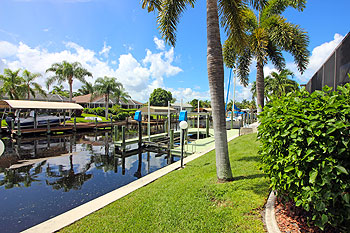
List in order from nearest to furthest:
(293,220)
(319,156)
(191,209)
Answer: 1. (319,156)
2. (293,220)
3. (191,209)

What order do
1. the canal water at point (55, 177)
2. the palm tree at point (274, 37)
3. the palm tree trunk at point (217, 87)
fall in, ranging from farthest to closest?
the palm tree at point (274, 37)
the canal water at point (55, 177)
the palm tree trunk at point (217, 87)

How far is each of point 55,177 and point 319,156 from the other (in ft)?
34.9

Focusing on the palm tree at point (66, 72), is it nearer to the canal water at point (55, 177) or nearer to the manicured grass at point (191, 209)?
the canal water at point (55, 177)

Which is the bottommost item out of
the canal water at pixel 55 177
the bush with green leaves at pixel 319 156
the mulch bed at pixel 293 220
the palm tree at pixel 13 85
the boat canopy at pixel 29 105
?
the canal water at pixel 55 177

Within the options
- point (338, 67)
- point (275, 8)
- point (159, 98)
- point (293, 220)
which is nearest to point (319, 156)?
point (293, 220)

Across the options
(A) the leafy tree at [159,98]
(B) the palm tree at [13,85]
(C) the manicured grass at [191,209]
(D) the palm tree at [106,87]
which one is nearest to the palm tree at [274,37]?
(C) the manicured grass at [191,209]

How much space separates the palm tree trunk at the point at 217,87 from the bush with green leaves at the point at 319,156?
84.1 inches

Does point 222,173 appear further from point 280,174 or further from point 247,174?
point 280,174

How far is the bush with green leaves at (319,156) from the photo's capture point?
2197 millimetres

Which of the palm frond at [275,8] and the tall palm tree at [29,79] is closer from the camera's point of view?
the palm frond at [275,8]

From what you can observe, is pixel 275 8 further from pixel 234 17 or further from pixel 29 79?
pixel 29 79

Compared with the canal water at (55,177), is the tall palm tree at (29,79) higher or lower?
higher

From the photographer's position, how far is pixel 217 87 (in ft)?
16.4

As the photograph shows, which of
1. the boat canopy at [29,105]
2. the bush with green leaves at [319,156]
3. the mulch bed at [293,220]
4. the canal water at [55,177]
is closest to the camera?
the bush with green leaves at [319,156]
